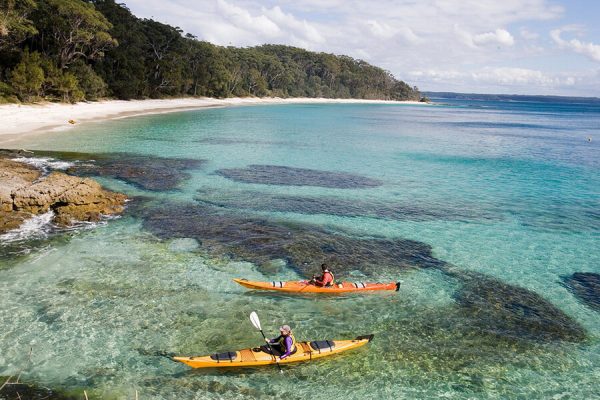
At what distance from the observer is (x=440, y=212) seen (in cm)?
2566

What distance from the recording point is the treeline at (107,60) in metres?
52.2

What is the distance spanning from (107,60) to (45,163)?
5189 cm

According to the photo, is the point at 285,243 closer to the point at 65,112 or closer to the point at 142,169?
the point at 142,169

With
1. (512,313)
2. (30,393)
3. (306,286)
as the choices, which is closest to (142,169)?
(306,286)

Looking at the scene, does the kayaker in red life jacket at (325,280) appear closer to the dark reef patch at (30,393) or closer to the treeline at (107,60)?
the dark reef patch at (30,393)

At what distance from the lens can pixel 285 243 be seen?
64.5 feet

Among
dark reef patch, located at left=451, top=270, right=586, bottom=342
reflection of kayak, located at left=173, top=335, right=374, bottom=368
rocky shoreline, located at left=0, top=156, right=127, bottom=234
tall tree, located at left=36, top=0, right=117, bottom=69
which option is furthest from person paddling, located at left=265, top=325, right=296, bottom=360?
tall tree, located at left=36, top=0, right=117, bottom=69

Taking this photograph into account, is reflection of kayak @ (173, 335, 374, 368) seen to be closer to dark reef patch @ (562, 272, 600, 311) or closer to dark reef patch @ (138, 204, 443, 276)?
dark reef patch @ (138, 204, 443, 276)

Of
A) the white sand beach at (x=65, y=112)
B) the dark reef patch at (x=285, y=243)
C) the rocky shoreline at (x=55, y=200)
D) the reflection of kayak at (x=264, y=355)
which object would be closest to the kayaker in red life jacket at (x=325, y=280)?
the dark reef patch at (x=285, y=243)

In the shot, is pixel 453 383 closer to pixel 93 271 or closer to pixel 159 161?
pixel 93 271

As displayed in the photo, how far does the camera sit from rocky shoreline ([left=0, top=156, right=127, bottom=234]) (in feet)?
66.8

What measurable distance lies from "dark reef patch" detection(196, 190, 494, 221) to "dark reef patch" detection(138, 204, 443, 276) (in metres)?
2.56

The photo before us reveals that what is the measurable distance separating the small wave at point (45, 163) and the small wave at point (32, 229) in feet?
30.1

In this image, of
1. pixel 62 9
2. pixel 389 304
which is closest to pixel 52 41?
pixel 62 9
